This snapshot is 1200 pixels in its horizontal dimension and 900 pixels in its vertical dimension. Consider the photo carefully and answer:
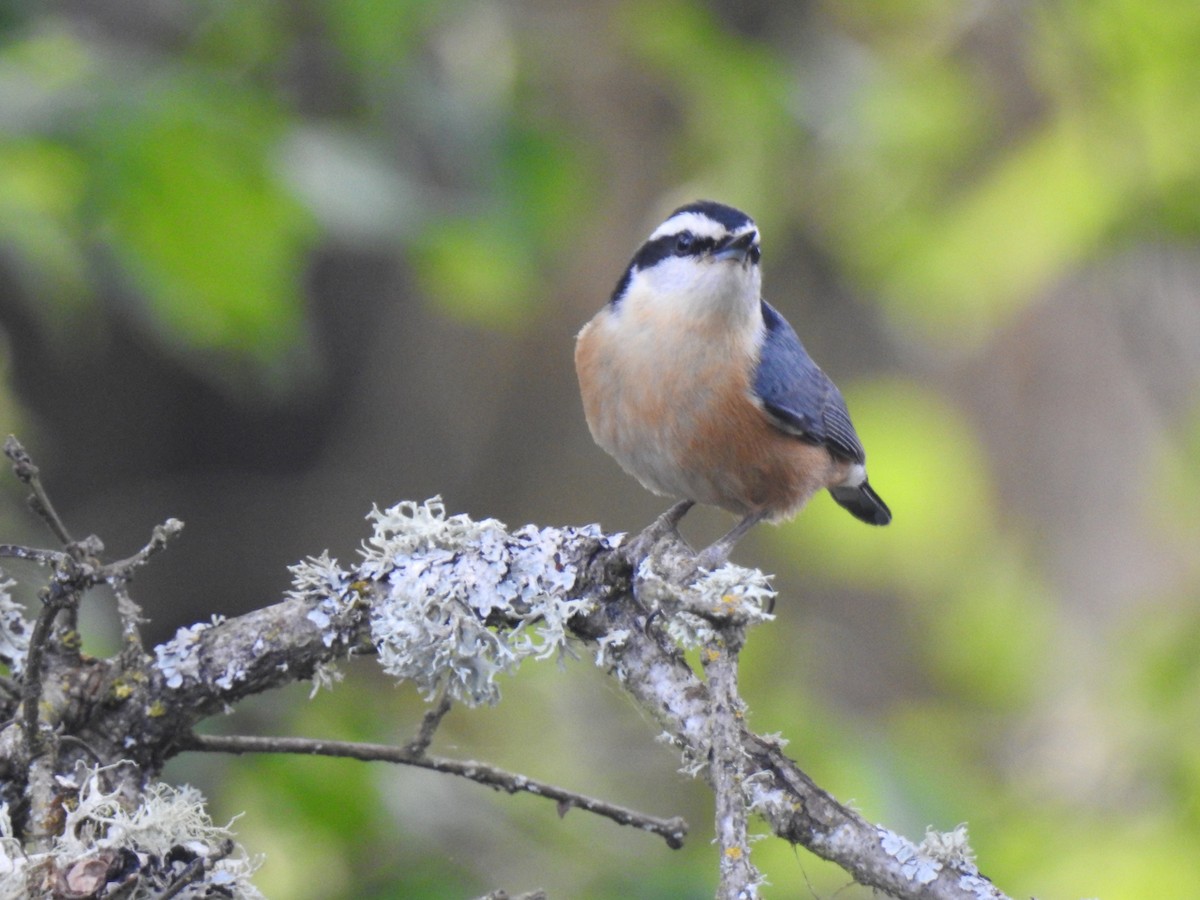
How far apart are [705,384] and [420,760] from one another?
1.53 m

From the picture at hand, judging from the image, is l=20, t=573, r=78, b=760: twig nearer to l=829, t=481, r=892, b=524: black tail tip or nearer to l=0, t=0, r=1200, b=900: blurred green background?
l=0, t=0, r=1200, b=900: blurred green background

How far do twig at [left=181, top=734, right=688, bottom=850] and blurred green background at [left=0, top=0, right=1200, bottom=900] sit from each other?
413 mm

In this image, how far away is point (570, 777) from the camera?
4906mm

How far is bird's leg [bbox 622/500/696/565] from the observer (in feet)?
6.24

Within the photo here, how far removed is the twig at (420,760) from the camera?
1.77 meters

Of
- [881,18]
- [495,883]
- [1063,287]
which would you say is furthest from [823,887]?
[1063,287]

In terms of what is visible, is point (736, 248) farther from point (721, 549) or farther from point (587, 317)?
point (587, 317)

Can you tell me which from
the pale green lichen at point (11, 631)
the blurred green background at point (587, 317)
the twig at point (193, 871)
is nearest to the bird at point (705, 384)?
the blurred green background at point (587, 317)

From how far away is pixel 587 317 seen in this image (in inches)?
240

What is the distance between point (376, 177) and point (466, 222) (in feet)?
1.05

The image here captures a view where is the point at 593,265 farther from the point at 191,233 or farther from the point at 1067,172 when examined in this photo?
the point at 191,233

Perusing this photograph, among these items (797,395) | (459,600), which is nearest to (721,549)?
(459,600)

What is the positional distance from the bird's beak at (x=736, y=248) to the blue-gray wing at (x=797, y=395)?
0.28 m

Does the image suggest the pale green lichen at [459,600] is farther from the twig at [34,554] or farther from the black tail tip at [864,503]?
the black tail tip at [864,503]
